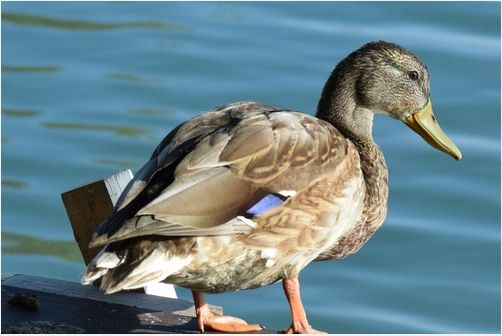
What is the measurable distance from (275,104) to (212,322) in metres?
5.32

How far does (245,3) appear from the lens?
519 inches

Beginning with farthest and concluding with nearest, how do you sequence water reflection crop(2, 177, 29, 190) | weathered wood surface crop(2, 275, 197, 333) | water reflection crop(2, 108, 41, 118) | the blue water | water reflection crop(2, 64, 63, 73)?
water reflection crop(2, 64, 63, 73)
water reflection crop(2, 108, 41, 118)
water reflection crop(2, 177, 29, 190)
the blue water
weathered wood surface crop(2, 275, 197, 333)

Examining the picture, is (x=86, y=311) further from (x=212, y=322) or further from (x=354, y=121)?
(x=354, y=121)

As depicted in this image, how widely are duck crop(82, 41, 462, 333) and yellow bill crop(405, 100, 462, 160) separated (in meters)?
0.35

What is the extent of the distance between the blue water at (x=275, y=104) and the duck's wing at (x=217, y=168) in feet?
11.3

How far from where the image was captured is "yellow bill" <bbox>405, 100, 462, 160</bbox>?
6465mm

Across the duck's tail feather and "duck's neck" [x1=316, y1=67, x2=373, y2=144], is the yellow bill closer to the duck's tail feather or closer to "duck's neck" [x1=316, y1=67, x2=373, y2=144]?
"duck's neck" [x1=316, y1=67, x2=373, y2=144]

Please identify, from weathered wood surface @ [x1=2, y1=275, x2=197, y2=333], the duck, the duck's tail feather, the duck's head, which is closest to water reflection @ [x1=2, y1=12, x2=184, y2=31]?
the duck's head

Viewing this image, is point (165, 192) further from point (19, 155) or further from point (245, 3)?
point (245, 3)

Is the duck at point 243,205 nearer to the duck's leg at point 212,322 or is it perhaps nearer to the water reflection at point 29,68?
the duck's leg at point 212,322

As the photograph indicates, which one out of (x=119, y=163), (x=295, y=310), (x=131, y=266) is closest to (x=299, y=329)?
(x=295, y=310)

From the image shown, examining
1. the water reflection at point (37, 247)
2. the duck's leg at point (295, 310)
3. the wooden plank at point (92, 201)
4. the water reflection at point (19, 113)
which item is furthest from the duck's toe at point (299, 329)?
the water reflection at point (19, 113)

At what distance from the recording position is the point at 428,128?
6488 millimetres

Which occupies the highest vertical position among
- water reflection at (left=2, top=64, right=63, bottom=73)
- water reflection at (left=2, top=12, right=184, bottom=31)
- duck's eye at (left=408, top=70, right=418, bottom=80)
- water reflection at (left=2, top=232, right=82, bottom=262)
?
duck's eye at (left=408, top=70, right=418, bottom=80)
